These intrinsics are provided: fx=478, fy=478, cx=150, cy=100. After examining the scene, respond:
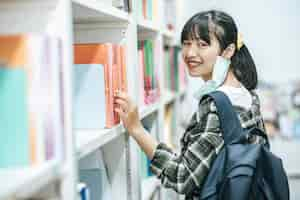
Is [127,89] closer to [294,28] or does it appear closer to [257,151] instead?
[257,151]

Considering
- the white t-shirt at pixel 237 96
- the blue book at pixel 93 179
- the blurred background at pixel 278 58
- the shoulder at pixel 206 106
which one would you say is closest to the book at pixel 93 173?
the blue book at pixel 93 179

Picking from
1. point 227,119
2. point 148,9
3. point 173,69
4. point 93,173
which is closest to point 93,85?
point 93,173

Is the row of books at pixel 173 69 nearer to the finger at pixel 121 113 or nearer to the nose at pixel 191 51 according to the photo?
the nose at pixel 191 51

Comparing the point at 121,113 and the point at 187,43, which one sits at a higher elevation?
the point at 187,43

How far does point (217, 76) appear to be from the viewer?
1.56 metres

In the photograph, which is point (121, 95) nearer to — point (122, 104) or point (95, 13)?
point (122, 104)

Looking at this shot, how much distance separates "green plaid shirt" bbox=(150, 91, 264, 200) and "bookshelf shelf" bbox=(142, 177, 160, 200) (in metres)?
0.43

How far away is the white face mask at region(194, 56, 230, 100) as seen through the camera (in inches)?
61.5

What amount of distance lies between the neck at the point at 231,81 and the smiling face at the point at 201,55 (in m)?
0.07

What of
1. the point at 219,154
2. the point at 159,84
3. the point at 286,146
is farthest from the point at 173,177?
the point at 286,146

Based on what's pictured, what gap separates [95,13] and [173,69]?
5.53ft

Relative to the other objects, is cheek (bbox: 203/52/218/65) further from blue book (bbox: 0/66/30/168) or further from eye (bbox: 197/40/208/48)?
blue book (bbox: 0/66/30/168)

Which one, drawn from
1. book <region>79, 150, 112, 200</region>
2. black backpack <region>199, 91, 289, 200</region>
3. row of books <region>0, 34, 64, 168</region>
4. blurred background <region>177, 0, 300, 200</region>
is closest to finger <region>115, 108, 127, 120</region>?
book <region>79, 150, 112, 200</region>

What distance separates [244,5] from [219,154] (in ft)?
6.12
